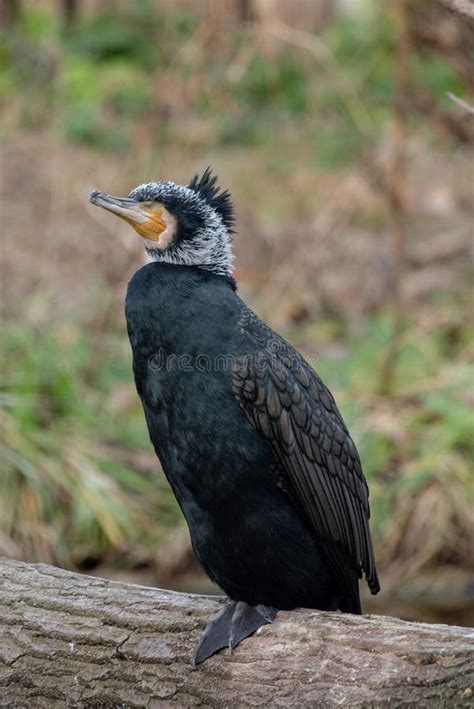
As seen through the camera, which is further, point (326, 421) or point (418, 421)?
point (418, 421)

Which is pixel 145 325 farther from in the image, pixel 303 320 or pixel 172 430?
pixel 303 320

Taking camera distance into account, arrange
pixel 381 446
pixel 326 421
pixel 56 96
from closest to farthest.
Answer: pixel 326 421
pixel 381 446
pixel 56 96

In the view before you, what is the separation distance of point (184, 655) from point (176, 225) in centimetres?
138

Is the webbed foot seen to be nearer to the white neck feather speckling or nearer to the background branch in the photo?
the white neck feather speckling

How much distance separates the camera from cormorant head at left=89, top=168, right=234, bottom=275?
374 cm

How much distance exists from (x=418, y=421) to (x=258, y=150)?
5712mm

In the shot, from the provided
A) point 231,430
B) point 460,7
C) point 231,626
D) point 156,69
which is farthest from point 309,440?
point 156,69

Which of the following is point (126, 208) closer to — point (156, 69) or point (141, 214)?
point (141, 214)

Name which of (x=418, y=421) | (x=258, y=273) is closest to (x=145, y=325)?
(x=418, y=421)

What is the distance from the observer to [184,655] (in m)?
3.40

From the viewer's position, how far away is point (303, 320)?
30.9 ft

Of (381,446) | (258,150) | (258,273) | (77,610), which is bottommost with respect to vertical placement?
(77,610)

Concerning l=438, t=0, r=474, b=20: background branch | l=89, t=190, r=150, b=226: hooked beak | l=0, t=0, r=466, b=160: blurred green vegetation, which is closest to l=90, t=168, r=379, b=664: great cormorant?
l=89, t=190, r=150, b=226: hooked beak

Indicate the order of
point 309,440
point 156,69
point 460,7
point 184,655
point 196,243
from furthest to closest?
point 156,69
point 196,243
point 309,440
point 184,655
point 460,7
